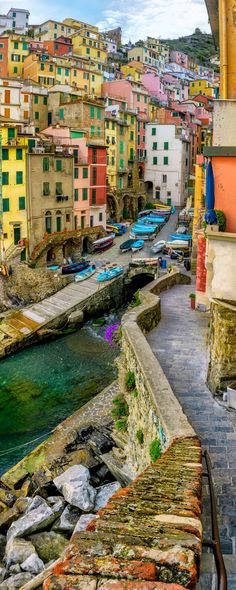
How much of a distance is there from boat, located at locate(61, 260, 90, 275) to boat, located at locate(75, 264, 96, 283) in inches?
12.7

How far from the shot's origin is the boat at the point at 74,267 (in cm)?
3909

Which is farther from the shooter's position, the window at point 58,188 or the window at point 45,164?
the window at point 58,188

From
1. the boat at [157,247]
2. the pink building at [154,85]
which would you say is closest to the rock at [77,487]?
the boat at [157,247]

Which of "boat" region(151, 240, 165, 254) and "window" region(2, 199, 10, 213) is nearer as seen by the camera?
"window" region(2, 199, 10, 213)

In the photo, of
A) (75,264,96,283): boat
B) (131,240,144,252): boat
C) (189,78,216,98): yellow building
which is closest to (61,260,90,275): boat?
(75,264,96,283): boat

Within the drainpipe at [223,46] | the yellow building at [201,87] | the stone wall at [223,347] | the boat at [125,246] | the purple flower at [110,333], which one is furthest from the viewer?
the yellow building at [201,87]

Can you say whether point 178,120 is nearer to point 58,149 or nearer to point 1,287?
point 58,149

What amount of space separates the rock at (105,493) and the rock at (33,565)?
82.8 inches

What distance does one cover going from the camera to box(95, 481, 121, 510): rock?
41.1ft

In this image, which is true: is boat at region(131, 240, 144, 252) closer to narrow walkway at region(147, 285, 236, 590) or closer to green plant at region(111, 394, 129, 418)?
narrow walkway at region(147, 285, 236, 590)

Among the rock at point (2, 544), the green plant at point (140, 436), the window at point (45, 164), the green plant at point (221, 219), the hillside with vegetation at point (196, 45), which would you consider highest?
the hillside with vegetation at point (196, 45)

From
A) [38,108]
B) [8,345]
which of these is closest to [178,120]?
[38,108]

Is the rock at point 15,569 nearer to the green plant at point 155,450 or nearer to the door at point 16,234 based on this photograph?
the green plant at point 155,450

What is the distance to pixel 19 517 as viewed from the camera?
44.5 ft
